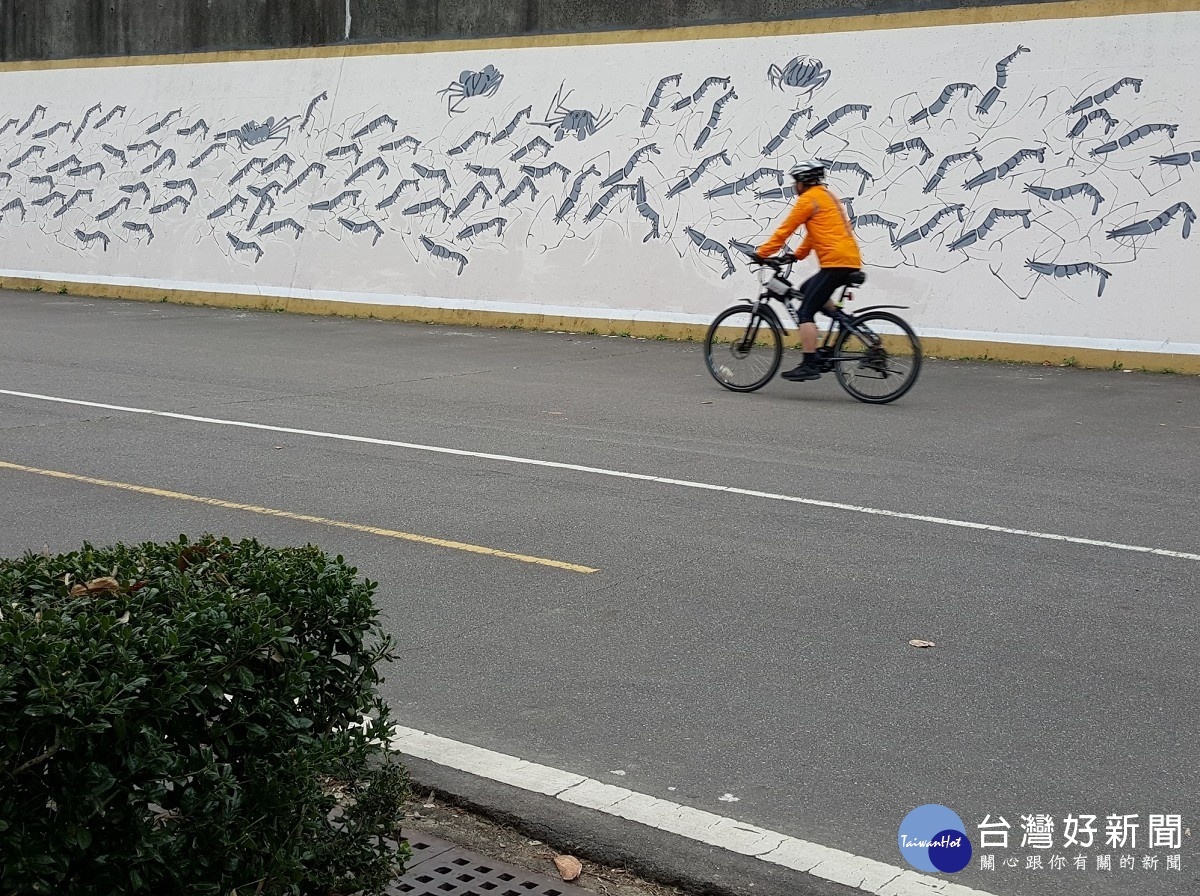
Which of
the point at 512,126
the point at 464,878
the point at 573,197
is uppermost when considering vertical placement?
the point at 512,126

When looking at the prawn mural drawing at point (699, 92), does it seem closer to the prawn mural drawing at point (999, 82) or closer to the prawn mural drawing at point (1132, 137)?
the prawn mural drawing at point (999, 82)

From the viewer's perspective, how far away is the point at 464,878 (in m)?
3.95

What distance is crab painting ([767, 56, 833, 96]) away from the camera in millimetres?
16797

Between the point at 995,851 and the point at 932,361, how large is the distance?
1187cm

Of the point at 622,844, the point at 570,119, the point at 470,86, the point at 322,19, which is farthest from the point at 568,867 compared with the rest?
the point at 322,19

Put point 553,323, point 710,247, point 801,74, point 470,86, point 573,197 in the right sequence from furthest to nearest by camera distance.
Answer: point 470,86
point 573,197
point 553,323
point 710,247
point 801,74

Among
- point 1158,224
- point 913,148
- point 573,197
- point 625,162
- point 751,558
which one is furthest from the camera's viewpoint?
point 573,197

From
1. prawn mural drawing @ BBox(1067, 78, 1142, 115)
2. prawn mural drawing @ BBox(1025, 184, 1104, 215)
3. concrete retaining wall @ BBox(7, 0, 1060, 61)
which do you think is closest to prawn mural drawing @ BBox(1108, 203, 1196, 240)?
prawn mural drawing @ BBox(1025, 184, 1104, 215)

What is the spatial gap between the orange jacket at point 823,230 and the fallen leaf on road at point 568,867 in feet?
29.7

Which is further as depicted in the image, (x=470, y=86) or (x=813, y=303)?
(x=470, y=86)

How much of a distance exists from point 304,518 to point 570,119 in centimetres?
1190

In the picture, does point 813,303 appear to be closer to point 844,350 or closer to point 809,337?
point 809,337

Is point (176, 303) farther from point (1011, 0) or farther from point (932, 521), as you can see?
point (932, 521)

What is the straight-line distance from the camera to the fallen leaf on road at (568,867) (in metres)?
3.98
